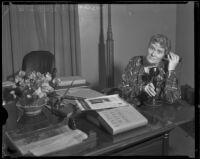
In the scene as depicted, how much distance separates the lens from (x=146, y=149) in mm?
782

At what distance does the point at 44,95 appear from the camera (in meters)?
0.89

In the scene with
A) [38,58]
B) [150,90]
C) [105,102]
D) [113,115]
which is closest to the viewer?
[113,115]

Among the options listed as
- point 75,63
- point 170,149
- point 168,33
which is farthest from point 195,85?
point 75,63

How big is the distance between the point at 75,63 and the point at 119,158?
599 millimetres

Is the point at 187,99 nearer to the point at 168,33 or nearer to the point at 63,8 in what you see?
the point at 168,33

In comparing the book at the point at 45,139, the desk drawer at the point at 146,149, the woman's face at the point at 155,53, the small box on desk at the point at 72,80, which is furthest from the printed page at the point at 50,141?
the woman's face at the point at 155,53

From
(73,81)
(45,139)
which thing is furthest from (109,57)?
(45,139)

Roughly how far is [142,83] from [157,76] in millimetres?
74

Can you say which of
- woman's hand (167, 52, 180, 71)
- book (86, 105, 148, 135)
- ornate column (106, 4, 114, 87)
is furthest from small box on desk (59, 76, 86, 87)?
woman's hand (167, 52, 180, 71)

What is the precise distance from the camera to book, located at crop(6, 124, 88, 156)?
0.65m

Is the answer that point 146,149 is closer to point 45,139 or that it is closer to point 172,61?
point 45,139

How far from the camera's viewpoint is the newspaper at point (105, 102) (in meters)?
0.89

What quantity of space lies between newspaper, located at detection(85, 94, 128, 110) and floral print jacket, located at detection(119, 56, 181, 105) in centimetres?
11

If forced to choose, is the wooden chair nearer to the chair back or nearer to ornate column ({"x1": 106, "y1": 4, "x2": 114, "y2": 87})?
the chair back
